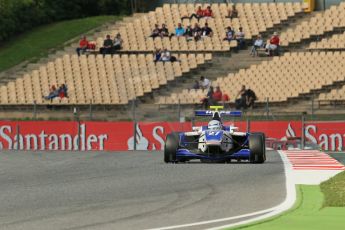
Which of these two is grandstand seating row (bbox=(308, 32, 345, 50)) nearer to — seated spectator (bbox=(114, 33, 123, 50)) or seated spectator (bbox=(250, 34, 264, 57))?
seated spectator (bbox=(250, 34, 264, 57))

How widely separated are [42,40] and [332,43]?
15700 mm

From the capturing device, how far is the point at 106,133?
35906 mm

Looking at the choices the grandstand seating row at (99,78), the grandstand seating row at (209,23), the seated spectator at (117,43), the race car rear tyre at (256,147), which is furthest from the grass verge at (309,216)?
the seated spectator at (117,43)

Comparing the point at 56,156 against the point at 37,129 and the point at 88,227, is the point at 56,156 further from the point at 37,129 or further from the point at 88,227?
the point at 88,227

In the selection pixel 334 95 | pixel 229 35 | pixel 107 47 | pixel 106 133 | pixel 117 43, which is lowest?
pixel 106 133

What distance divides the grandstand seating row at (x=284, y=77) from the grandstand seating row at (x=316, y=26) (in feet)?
8.33

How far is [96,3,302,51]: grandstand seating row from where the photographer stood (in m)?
44.2

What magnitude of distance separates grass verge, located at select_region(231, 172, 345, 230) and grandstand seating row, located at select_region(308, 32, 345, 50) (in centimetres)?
2639

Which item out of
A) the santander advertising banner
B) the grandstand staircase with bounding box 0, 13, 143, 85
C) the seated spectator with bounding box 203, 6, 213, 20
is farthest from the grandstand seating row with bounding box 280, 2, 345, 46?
the santander advertising banner

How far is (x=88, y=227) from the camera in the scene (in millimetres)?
11602

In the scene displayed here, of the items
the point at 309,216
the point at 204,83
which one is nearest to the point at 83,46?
the point at 204,83

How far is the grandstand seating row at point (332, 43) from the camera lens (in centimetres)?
4138

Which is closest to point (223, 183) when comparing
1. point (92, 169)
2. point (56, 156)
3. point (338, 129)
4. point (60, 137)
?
point (92, 169)

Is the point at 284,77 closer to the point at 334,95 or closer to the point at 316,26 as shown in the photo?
the point at 334,95
